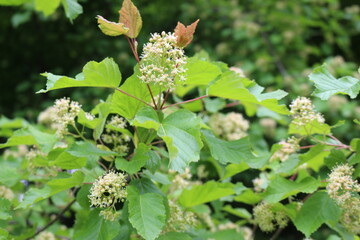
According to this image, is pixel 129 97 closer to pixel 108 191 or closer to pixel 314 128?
pixel 108 191

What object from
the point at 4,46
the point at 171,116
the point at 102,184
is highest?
the point at 171,116

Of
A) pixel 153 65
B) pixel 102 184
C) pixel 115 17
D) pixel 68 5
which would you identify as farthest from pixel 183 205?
pixel 115 17

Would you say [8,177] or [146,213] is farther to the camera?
[8,177]

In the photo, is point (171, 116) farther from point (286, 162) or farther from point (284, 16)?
point (284, 16)

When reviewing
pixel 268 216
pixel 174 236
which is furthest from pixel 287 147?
pixel 174 236

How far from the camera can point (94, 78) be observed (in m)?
1.43

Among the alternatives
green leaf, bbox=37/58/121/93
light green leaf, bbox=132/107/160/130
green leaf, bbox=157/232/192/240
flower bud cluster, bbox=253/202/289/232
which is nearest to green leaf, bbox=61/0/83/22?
green leaf, bbox=37/58/121/93

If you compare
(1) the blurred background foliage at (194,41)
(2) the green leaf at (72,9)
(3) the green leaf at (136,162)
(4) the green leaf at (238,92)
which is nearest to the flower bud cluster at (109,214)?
(3) the green leaf at (136,162)

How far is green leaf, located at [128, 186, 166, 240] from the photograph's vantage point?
1.32 metres

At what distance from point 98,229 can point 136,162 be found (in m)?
0.29

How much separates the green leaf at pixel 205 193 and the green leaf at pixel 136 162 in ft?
1.30

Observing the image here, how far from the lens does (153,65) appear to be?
1379 mm

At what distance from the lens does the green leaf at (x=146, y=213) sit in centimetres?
132

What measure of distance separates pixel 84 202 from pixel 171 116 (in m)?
0.54
